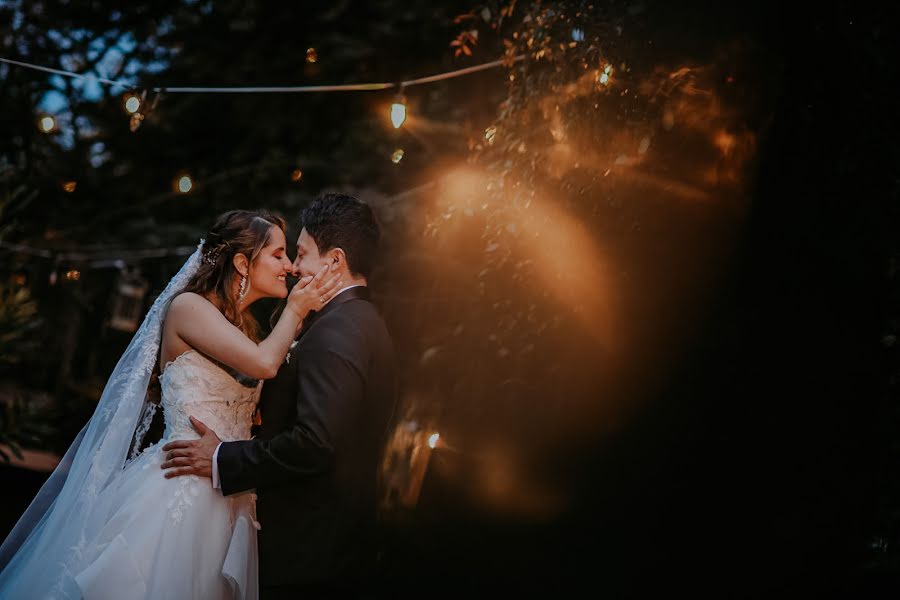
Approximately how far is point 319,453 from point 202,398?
624 mm

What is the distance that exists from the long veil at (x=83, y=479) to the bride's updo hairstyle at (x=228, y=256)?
0.24ft

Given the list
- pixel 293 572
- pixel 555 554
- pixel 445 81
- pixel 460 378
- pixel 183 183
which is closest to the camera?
pixel 293 572

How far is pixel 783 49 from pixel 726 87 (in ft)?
0.79

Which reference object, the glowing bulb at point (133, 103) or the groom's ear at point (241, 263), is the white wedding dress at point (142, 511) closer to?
the groom's ear at point (241, 263)

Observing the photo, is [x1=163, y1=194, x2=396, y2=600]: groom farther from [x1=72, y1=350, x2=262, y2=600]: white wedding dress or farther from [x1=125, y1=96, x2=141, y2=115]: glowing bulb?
[x1=125, y1=96, x2=141, y2=115]: glowing bulb

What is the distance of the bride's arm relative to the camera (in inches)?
95.3

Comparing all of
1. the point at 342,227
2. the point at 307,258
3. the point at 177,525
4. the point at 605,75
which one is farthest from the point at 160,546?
the point at 605,75

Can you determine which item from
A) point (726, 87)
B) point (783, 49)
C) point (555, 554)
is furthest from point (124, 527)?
point (783, 49)

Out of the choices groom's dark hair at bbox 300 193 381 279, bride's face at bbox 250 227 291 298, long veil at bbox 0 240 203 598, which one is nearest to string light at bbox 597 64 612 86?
groom's dark hair at bbox 300 193 381 279

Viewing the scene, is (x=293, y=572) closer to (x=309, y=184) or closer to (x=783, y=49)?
(x=783, y=49)

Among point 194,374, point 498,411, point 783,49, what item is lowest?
point 498,411

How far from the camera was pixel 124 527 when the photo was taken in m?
2.27

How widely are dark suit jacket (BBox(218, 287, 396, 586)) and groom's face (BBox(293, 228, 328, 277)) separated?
18 centimetres

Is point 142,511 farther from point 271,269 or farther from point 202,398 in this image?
point 271,269
